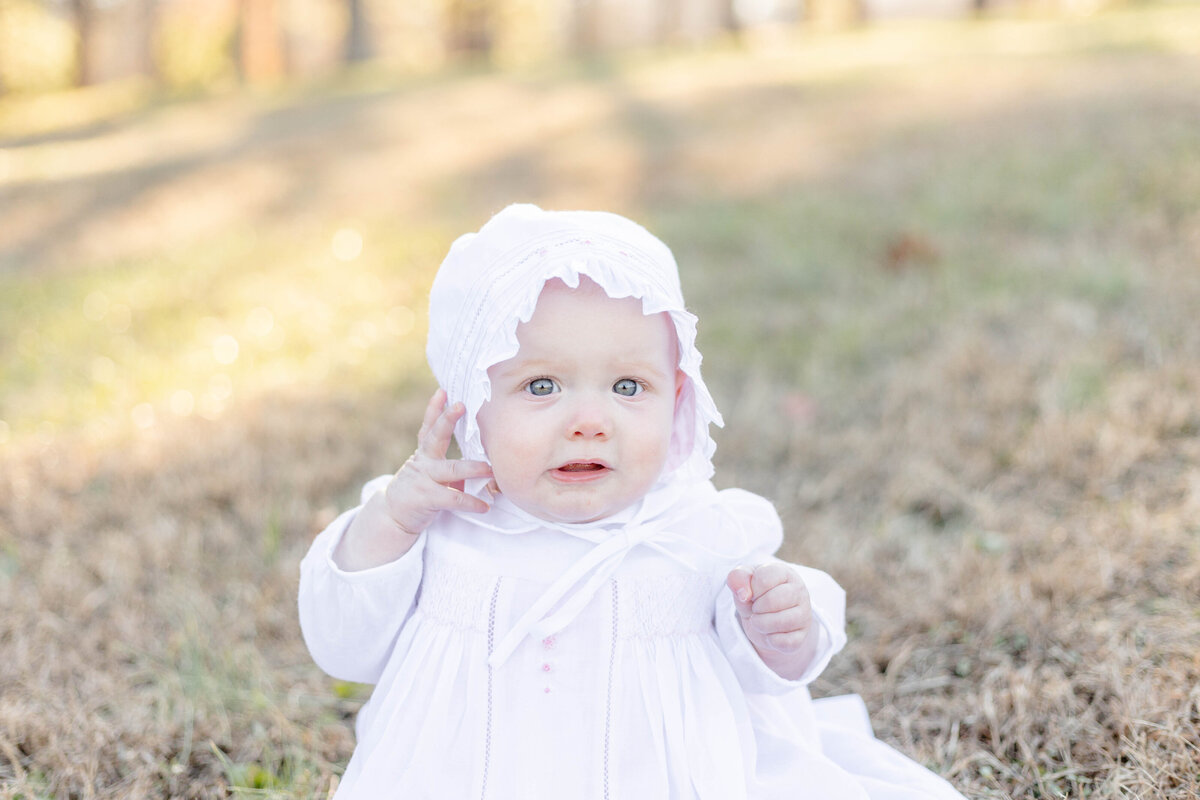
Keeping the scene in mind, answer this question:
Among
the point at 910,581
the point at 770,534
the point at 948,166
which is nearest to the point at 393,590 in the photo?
the point at 770,534

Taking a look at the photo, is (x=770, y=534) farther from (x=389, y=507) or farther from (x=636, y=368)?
(x=389, y=507)

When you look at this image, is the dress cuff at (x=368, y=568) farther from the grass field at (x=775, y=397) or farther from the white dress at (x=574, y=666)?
the grass field at (x=775, y=397)

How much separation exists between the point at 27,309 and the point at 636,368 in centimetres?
492

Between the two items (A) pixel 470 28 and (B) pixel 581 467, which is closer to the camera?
(B) pixel 581 467

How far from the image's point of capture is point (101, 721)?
6.88 feet

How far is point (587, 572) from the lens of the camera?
1.67m

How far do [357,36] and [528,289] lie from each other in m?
17.4

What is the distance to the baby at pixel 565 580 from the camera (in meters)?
1.64

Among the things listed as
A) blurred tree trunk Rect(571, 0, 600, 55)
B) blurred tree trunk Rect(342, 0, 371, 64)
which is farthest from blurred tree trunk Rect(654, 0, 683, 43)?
blurred tree trunk Rect(342, 0, 371, 64)

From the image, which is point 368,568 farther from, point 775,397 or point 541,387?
point 775,397

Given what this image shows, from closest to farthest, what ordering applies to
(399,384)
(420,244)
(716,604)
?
(716,604), (399,384), (420,244)

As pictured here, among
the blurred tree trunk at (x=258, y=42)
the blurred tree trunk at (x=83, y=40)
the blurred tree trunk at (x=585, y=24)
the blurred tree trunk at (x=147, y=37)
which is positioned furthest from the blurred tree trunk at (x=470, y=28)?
the blurred tree trunk at (x=83, y=40)

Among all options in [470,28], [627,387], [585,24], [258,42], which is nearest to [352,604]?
[627,387]

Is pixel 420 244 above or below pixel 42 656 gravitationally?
above
